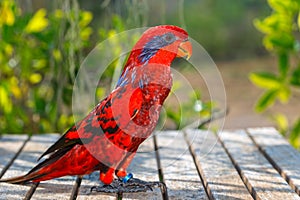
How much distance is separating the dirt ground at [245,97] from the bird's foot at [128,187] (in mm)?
3741

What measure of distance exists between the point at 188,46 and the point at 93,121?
0.45 meters

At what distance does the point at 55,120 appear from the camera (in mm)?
3969

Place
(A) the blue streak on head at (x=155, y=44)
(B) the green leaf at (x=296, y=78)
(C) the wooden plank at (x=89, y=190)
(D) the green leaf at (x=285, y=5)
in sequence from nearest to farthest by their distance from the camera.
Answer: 1. (A) the blue streak on head at (x=155, y=44)
2. (C) the wooden plank at (x=89, y=190)
3. (D) the green leaf at (x=285, y=5)
4. (B) the green leaf at (x=296, y=78)

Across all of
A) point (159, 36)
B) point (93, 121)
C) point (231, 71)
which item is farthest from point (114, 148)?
point (231, 71)

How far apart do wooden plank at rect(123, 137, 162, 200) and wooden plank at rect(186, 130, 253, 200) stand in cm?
20

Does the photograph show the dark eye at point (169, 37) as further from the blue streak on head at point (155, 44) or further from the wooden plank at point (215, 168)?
the wooden plank at point (215, 168)

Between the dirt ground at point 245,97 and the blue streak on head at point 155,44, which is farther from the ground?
the blue streak on head at point 155,44

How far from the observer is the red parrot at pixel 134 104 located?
2.14 meters

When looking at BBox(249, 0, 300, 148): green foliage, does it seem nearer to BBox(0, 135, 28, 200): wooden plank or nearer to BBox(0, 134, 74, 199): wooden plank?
BBox(0, 134, 74, 199): wooden plank

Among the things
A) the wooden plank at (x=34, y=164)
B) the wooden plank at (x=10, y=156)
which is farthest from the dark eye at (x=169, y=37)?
the wooden plank at (x=10, y=156)

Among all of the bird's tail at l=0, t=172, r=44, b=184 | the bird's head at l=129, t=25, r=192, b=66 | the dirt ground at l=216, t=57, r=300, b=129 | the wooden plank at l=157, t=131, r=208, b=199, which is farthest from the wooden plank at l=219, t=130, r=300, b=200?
the dirt ground at l=216, t=57, r=300, b=129

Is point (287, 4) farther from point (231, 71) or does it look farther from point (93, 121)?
point (231, 71)

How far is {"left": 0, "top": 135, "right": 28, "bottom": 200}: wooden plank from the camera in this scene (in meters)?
2.27

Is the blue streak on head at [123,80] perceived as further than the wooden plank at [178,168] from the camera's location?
No
